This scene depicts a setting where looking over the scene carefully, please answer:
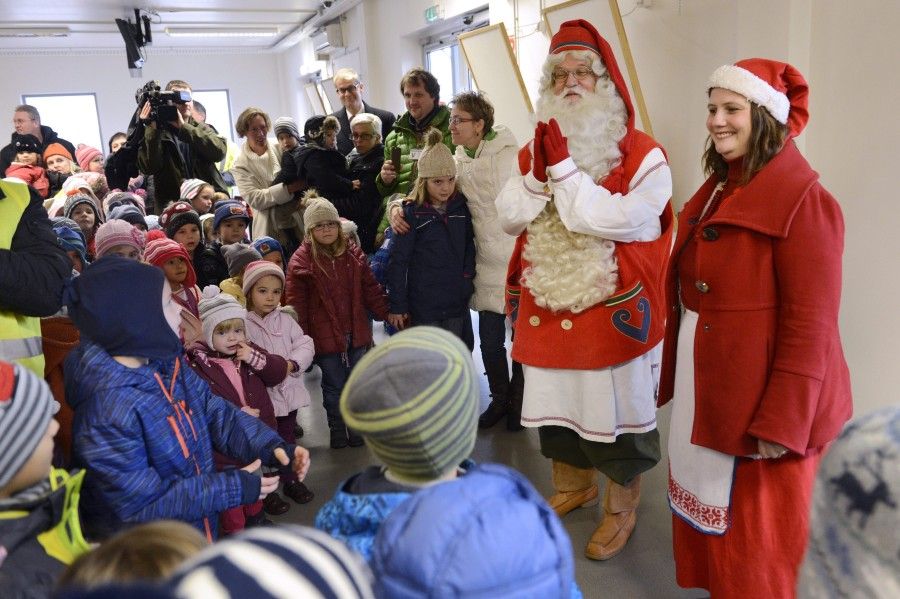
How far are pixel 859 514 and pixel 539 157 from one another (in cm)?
153

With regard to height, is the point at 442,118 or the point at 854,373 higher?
the point at 442,118

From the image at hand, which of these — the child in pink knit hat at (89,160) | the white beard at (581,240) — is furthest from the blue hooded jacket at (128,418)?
the child in pink knit hat at (89,160)

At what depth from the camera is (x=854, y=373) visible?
8.10 ft

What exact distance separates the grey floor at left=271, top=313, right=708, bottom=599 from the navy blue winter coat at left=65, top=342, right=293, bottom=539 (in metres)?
1.22

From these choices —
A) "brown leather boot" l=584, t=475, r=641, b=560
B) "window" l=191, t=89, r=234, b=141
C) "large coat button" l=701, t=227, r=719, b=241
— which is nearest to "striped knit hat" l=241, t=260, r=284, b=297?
"brown leather boot" l=584, t=475, r=641, b=560

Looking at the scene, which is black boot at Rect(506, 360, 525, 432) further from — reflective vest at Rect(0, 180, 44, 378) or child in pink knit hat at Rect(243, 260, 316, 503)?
reflective vest at Rect(0, 180, 44, 378)

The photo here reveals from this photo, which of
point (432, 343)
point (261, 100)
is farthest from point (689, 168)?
point (261, 100)

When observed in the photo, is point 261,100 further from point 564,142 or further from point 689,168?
point 564,142

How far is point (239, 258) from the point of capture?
10.7ft

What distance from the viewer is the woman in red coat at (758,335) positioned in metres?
1.53

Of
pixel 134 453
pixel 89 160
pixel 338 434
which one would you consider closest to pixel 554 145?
pixel 134 453

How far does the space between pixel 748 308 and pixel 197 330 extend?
6.25ft

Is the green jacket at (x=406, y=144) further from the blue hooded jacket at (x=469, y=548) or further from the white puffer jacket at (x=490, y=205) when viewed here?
the blue hooded jacket at (x=469, y=548)

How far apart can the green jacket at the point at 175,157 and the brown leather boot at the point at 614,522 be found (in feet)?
11.5
